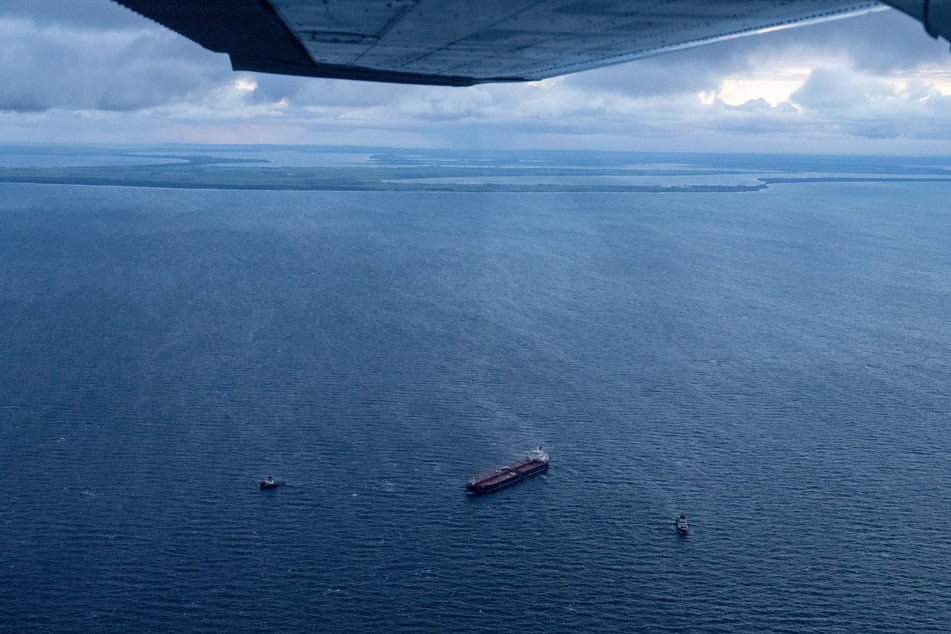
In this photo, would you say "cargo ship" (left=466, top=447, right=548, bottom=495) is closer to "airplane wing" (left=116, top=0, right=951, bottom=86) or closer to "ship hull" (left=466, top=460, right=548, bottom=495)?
"ship hull" (left=466, top=460, right=548, bottom=495)

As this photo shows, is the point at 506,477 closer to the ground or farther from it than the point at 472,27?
closer to the ground

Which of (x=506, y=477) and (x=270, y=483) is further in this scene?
(x=506, y=477)

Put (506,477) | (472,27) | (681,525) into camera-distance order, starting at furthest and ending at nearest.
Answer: (506,477)
(681,525)
(472,27)

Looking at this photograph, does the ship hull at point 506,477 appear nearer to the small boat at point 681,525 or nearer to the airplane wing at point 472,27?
the small boat at point 681,525

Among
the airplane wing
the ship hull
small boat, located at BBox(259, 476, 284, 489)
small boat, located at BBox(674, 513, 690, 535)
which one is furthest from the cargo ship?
the airplane wing

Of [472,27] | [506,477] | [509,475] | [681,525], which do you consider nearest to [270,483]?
[506,477]

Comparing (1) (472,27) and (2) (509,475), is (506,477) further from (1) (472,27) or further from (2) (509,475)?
(1) (472,27)
